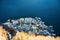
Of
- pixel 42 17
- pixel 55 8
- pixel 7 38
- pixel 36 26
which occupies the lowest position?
pixel 7 38

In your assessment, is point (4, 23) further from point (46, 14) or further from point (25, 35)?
point (46, 14)

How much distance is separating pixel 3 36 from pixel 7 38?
0.22 feet

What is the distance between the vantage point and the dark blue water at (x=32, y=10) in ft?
6.57

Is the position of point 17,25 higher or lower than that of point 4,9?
lower

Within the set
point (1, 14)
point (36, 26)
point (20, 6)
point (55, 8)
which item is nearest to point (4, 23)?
point (1, 14)

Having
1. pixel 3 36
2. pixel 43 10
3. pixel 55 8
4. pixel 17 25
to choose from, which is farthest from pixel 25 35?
pixel 55 8

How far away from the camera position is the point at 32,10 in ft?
6.64

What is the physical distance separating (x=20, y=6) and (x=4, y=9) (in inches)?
9.7

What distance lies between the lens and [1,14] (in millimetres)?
2051

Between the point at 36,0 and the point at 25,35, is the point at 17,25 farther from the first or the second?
the point at 36,0

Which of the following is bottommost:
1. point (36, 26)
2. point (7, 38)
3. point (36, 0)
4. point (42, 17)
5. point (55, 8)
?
point (7, 38)

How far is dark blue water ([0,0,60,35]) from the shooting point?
200 centimetres

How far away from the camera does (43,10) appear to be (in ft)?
6.60

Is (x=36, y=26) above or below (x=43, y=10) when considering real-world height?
below
